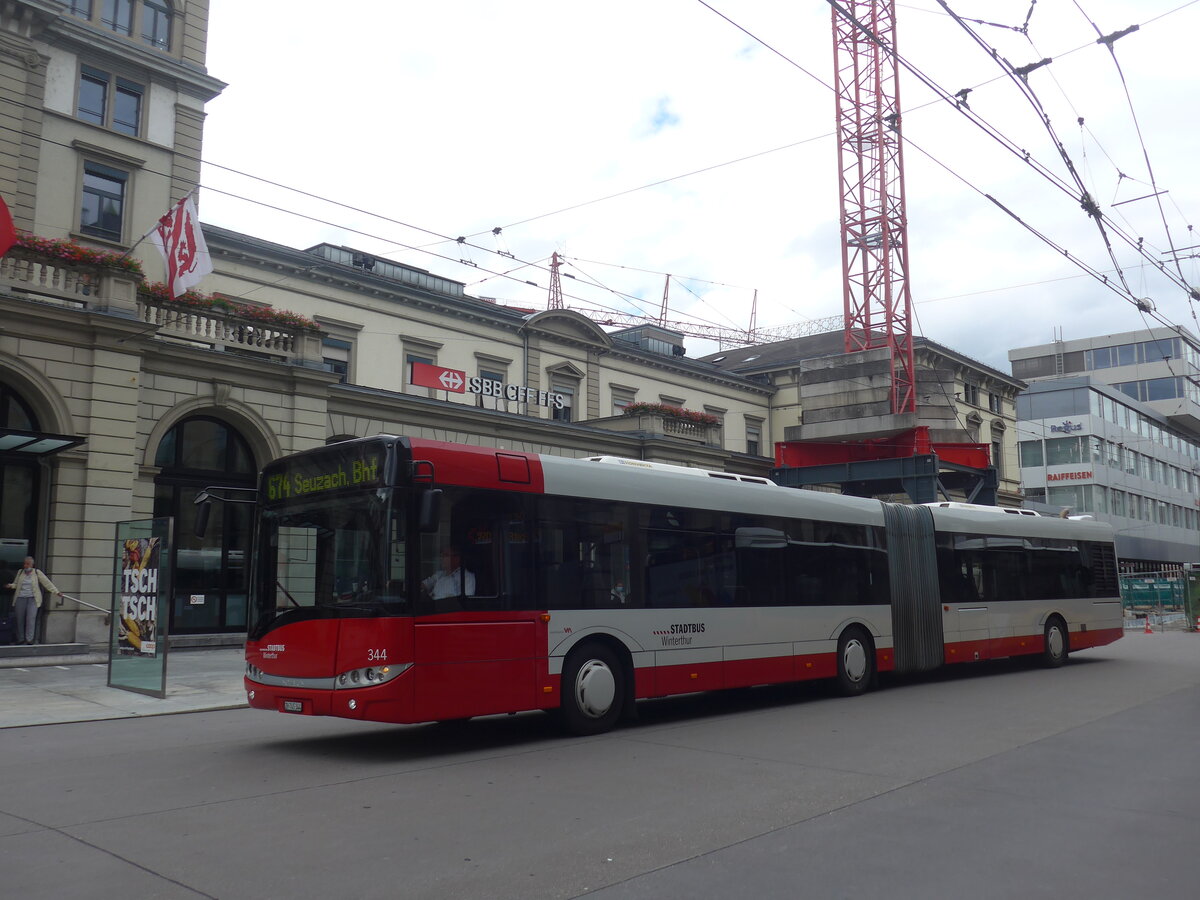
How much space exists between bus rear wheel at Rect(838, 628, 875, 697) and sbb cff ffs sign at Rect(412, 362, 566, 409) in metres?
15.7

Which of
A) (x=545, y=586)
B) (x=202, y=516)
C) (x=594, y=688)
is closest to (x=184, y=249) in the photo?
(x=202, y=516)

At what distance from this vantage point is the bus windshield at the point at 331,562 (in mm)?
9227

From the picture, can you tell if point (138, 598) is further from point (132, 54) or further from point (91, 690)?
point (132, 54)

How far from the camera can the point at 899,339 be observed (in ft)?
127

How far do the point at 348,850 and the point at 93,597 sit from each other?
15445 mm

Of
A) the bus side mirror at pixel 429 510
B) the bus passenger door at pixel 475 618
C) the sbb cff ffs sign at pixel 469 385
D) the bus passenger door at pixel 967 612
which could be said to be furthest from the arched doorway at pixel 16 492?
the bus passenger door at pixel 967 612

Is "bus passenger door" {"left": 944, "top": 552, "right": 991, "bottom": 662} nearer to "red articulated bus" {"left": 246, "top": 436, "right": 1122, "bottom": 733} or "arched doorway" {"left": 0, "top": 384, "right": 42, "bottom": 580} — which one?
"red articulated bus" {"left": 246, "top": 436, "right": 1122, "bottom": 733}

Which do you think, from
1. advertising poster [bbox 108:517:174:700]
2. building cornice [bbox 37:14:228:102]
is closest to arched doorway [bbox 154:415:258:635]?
advertising poster [bbox 108:517:174:700]

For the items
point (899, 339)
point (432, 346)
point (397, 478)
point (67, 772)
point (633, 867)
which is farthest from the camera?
point (899, 339)

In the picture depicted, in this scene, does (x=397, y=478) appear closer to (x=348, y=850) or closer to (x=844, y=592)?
(x=348, y=850)

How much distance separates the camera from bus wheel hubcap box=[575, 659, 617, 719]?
34.9 feet

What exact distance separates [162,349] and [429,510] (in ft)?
46.3

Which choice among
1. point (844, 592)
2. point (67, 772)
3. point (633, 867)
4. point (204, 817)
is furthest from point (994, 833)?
point (844, 592)

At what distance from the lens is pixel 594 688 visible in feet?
35.3
